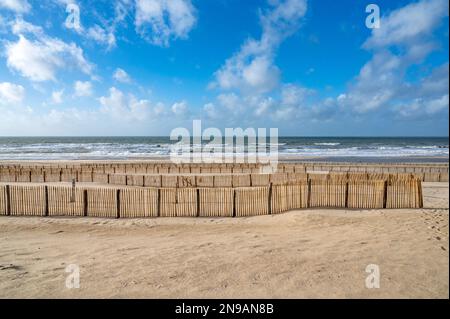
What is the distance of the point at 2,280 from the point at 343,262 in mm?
7097

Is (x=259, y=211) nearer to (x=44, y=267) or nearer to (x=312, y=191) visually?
(x=312, y=191)

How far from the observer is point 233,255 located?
6.76 m

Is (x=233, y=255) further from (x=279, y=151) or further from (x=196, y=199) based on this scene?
(x=279, y=151)

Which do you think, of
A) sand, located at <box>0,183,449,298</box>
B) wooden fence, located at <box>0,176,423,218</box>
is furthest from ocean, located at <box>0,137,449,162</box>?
sand, located at <box>0,183,449,298</box>

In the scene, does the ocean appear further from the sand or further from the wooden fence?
the sand

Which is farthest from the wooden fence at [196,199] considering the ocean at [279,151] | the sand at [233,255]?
the ocean at [279,151]

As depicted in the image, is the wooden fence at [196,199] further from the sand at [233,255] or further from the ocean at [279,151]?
the ocean at [279,151]

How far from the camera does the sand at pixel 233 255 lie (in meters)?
4.98

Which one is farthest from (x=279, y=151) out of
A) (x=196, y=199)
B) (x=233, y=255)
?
(x=233, y=255)

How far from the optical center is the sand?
4984mm

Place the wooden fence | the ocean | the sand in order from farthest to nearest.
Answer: the ocean → the wooden fence → the sand

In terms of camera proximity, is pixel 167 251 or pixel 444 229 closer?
pixel 167 251

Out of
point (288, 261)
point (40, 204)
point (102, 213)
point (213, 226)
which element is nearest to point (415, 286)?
point (288, 261)
